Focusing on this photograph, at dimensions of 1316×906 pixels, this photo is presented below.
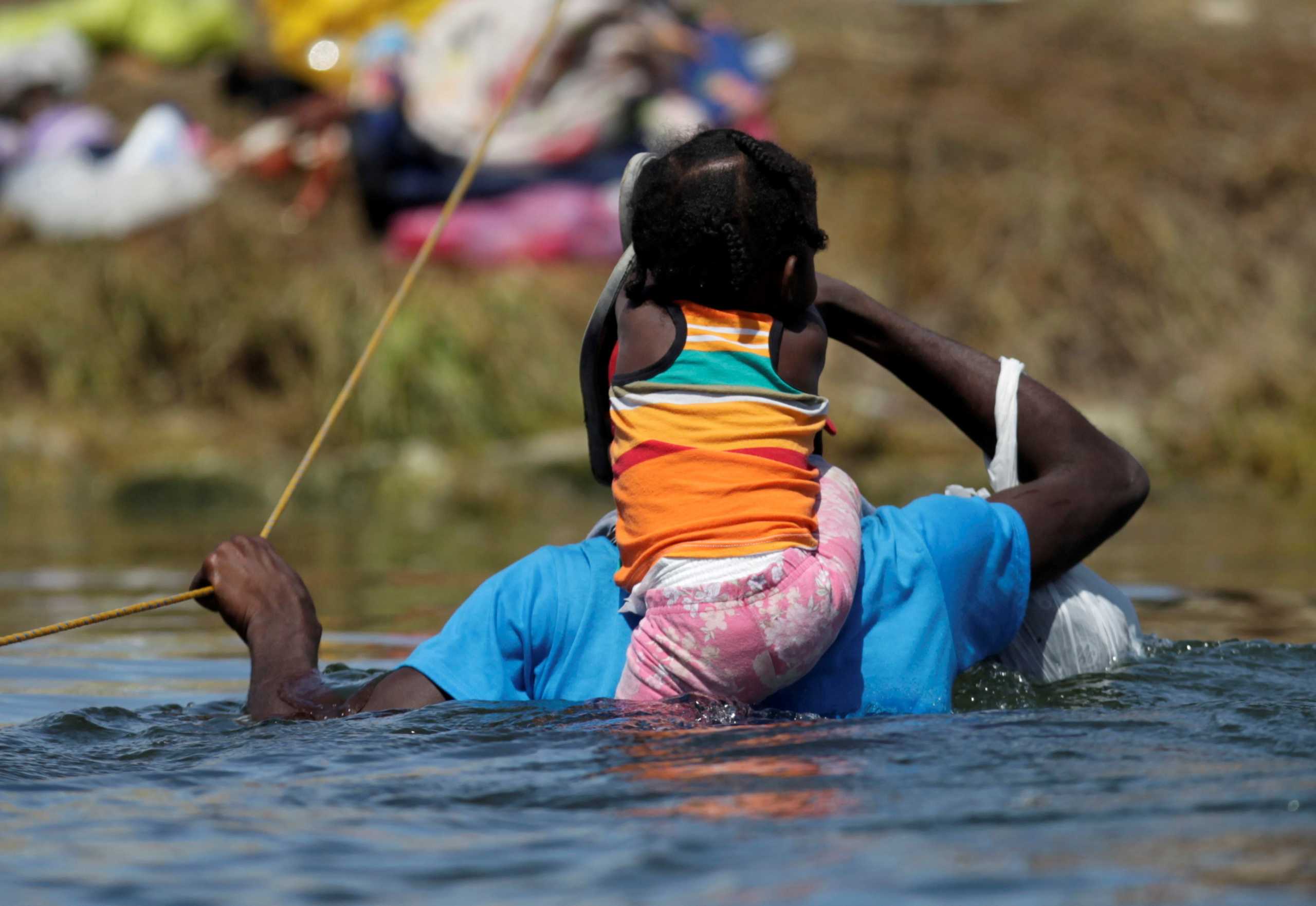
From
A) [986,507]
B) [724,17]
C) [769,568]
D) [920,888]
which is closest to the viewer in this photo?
[920,888]

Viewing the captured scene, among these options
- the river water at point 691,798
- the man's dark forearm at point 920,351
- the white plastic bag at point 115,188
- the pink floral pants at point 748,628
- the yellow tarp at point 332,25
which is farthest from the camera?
the yellow tarp at point 332,25

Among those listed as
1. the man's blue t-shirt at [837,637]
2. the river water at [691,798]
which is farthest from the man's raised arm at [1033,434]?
the river water at [691,798]

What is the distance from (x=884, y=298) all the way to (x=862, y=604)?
10.8 m

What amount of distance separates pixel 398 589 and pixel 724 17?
12.6 m

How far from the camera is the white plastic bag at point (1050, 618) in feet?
10.8

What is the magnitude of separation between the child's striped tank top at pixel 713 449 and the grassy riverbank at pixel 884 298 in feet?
23.1

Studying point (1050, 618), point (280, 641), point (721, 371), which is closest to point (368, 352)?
point (280, 641)

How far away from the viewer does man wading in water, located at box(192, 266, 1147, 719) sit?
9.68 feet

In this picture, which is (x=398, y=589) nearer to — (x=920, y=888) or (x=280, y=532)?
(x=280, y=532)

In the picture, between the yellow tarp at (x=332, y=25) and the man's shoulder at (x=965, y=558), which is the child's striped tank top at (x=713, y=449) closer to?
the man's shoulder at (x=965, y=558)

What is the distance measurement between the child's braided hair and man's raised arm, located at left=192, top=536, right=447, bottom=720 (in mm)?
850

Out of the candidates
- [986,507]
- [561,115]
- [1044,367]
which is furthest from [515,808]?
[561,115]

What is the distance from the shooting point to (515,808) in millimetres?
2406

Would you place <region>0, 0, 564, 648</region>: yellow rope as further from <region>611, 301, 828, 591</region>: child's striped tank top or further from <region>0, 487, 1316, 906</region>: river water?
<region>611, 301, 828, 591</region>: child's striped tank top
